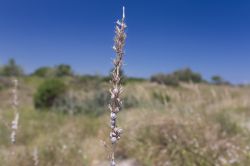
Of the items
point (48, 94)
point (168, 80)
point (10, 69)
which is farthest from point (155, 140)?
point (10, 69)

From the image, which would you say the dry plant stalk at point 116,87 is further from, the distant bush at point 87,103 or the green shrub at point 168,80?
the green shrub at point 168,80

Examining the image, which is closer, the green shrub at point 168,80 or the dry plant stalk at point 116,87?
the dry plant stalk at point 116,87

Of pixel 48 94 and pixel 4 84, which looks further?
pixel 4 84

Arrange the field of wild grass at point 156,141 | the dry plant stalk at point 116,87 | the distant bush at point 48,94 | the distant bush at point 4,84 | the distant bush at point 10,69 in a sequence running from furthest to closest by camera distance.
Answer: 1. the distant bush at point 10,69
2. the distant bush at point 4,84
3. the distant bush at point 48,94
4. the field of wild grass at point 156,141
5. the dry plant stalk at point 116,87

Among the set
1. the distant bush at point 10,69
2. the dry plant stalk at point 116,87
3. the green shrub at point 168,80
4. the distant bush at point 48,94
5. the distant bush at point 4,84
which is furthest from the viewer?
the distant bush at point 10,69

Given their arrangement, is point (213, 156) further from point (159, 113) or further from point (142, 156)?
point (159, 113)

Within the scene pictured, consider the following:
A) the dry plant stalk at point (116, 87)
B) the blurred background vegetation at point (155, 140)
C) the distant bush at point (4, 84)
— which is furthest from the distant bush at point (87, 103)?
the distant bush at point (4, 84)

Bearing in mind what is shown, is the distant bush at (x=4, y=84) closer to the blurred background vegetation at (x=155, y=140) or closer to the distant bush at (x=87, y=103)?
the distant bush at (x=87, y=103)

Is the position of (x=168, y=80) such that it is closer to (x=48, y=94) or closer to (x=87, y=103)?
(x=48, y=94)

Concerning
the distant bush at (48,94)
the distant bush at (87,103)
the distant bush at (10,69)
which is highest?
the distant bush at (10,69)

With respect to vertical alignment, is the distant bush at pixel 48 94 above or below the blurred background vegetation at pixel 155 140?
above

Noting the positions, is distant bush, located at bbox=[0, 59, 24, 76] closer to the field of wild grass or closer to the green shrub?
the green shrub
